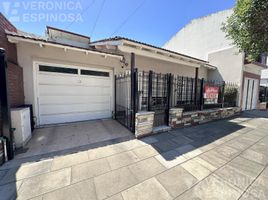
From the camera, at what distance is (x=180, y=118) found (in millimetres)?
5238

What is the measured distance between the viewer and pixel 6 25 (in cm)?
412

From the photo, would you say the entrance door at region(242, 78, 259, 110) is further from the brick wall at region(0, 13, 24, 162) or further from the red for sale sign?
the brick wall at region(0, 13, 24, 162)

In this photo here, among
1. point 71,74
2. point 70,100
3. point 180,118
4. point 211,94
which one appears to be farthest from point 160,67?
point 70,100

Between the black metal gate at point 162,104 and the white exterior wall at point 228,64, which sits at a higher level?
the white exterior wall at point 228,64

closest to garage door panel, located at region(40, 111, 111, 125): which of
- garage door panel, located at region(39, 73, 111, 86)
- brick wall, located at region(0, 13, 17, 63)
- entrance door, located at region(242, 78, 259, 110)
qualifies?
garage door panel, located at region(39, 73, 111, 86)

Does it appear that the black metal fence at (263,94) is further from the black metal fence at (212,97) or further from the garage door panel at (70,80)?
the garage door panel at (70,80)

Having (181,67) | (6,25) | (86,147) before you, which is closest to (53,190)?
(86,147)

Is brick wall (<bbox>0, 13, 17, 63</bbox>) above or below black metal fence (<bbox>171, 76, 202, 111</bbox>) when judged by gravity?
above

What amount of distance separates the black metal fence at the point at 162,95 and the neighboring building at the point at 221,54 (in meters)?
3.15

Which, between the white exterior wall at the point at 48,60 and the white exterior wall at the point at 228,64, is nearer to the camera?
the white exterior wall at the point at 48,60

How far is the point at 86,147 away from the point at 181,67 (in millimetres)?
7884

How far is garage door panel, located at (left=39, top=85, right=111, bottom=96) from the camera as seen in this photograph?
5.15 m

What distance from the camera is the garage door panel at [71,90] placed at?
16.9 feet

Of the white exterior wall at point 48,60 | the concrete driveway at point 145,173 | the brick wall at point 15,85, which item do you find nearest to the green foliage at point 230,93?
the concrete driveway at point 145,173
